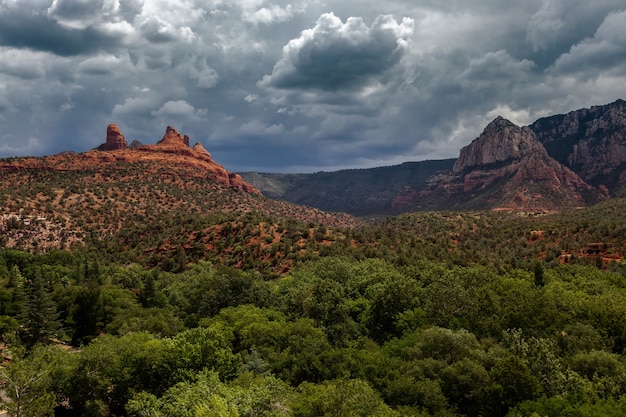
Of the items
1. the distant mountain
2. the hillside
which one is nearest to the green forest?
the hillside

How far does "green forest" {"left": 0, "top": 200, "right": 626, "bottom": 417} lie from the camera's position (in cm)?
2872

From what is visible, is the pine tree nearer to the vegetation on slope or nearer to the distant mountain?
the vegetation on slope

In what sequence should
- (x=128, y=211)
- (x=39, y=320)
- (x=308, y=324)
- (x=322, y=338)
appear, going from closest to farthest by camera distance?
1. (x=322, y=338)
2. (x=308, y=324)
3. (x=39, y=320)
4. (x=128, y=211)

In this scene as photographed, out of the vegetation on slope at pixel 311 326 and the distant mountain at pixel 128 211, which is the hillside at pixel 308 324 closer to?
the vegetation on slope at pixel 311 326

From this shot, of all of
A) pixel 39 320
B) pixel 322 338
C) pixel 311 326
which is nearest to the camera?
pixel 322 338

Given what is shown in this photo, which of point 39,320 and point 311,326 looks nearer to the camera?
point 311,326

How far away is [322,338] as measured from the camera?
44.2m

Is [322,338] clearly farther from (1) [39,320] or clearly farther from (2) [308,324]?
(1) [39,320]

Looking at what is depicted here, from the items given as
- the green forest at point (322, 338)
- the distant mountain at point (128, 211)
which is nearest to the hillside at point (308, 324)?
the green forest at point (322, 338)

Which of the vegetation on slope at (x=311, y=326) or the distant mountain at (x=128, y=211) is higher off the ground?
the distant mountain at (x=128, y=211)

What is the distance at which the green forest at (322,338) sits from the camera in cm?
2872

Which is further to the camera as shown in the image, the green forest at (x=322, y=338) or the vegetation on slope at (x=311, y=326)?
the vegetation on slope at (x=311, y=326)

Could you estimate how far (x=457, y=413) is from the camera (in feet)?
108

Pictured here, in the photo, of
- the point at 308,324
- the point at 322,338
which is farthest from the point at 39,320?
the point at 322,338
